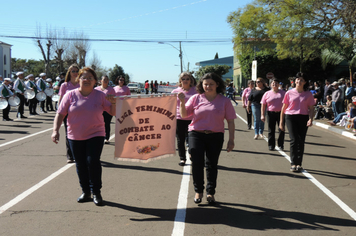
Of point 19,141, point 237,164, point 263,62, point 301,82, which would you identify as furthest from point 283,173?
point 263,62

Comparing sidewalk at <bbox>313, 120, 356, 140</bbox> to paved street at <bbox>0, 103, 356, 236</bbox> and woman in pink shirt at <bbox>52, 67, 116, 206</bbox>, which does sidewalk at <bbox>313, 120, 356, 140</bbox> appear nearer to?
paved street at <bbox>0, 103, 356, 236</bbox>

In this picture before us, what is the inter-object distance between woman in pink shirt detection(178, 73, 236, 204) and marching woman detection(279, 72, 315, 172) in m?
2.70

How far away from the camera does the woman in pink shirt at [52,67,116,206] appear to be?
525 cm

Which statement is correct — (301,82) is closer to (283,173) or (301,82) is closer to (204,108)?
(283,173)

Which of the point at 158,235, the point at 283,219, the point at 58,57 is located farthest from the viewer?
the point at 58,57

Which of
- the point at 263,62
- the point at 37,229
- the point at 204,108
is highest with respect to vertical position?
the point at 263,62

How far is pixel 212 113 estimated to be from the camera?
535 centimetres

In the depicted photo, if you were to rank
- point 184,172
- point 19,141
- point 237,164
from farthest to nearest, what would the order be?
1. point 19,141
2. point 237,164
3. point 184,172

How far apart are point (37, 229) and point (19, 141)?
772cm

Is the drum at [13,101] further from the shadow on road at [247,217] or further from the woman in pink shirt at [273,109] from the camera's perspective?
the shadow on road at [247,217]

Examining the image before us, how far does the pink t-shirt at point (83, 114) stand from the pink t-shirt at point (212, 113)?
1298mm

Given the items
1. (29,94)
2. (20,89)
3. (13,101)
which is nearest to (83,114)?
(13,101)

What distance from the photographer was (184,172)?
7.60m

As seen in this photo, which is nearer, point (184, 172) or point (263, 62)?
point (184, 172)
